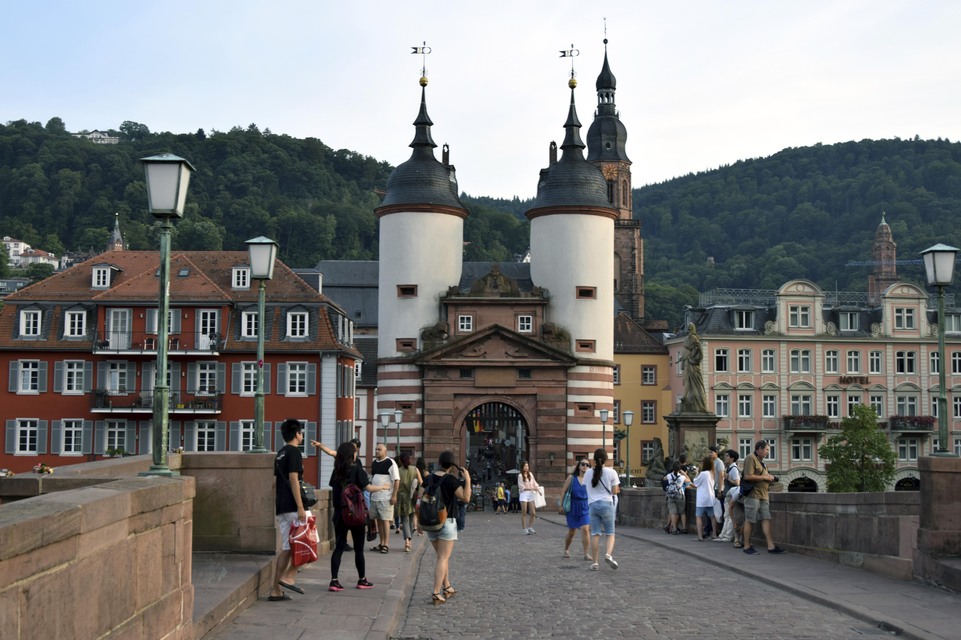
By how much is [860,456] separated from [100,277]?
39.0m

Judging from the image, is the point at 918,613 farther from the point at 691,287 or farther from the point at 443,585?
the point at 691,287

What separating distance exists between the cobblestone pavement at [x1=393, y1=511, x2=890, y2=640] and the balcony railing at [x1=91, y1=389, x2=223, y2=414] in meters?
35.7

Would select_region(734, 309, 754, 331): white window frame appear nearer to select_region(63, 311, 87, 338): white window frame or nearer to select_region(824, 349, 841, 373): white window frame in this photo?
select_region(824, 349, 841, 373): white window frame

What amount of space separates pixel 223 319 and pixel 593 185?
18.5 meters

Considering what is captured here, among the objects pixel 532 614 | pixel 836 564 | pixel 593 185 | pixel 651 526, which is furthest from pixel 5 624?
pixel 593 185

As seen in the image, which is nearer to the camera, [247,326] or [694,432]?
[694,432]

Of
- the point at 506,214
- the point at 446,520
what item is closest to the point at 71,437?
the point at 446,520

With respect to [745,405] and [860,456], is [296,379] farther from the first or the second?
[860,456]

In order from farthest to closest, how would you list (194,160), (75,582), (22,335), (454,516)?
(194,160) < (22,335) < (454,516) < (75,582)

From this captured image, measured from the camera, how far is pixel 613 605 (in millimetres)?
14336

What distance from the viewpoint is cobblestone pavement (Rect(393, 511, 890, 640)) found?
12320 millimetres

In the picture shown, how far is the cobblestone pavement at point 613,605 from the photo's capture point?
12.3 m

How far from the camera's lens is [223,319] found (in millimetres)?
56219

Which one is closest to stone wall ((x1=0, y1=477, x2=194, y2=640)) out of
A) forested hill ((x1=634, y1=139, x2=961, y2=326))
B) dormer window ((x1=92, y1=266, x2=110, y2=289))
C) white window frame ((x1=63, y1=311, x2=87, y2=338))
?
white window frame ((x1=63, y1=311, x2=87, y2=338))
